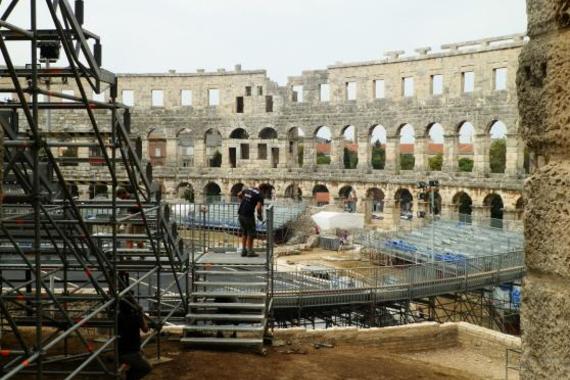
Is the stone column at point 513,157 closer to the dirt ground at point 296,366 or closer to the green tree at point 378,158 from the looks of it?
the dirt ground at point 296,366

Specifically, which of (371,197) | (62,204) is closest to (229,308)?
(62,204)

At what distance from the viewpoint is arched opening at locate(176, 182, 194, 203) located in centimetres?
3613

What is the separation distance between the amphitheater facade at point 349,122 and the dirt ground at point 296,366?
19.3m

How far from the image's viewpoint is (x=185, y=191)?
39812mm

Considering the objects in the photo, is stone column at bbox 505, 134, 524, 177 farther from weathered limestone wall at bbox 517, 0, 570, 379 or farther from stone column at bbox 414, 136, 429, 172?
weathered limestone wall at bbox 517, 0, 570, 379

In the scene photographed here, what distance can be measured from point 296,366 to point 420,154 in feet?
77.4

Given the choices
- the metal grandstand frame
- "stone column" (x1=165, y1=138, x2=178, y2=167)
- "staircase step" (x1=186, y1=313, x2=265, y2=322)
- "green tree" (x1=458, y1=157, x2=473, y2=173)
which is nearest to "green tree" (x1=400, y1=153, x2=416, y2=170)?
"green tree" (x1=458, y1=157, x2=473, y2=173)

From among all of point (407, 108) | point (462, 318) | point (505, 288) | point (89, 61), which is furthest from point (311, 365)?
point (407, 108)

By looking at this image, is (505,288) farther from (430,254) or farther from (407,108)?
(407,108)

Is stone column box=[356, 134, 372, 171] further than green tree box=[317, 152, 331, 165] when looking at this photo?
No

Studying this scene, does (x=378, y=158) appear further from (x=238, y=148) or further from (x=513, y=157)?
(x=513, y=157)

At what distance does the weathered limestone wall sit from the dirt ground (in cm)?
599

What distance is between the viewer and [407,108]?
3106cm

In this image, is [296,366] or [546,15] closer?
[546,15]
